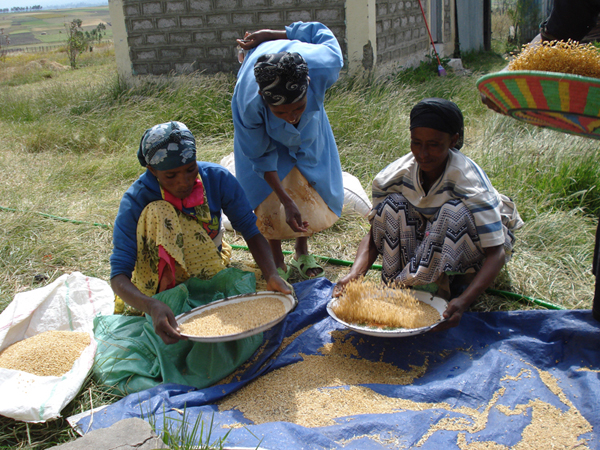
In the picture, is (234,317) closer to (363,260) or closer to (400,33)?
(363,260)

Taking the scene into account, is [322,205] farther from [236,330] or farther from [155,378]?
[155,378]

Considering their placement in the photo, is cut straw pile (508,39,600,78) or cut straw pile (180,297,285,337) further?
cut straw pile (180,297,285,337)

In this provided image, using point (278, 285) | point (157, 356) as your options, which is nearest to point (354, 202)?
point (278, 285)

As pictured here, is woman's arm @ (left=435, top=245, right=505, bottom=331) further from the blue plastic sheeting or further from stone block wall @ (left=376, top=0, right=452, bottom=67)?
stone block wall @ (left=376, top=0, right=452, bottom=67)

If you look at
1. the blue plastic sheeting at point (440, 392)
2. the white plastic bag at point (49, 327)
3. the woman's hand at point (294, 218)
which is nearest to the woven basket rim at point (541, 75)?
the blue plastic sheeting at point (440, 392)

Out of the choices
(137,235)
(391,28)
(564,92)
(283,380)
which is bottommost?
(283,380)

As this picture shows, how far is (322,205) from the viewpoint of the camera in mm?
3273

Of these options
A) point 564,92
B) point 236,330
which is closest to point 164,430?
point 236,330

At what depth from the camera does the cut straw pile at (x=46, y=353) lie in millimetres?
2305

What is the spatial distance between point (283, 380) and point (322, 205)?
1.33 metres

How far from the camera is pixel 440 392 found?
6.71 ft

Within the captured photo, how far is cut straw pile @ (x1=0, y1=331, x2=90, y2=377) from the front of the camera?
90.7 inches

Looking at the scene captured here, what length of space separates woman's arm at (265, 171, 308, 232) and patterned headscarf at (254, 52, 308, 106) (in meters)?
0.55

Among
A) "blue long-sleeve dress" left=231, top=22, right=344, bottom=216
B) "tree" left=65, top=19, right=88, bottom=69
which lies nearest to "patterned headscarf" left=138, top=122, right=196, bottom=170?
"blue long-sleeve dress" left=231, top=22, right=344, bottom=216
